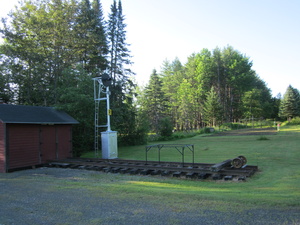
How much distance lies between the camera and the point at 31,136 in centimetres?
1358

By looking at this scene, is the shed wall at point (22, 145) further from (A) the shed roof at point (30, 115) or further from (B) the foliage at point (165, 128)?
(B) the foliage at point (165, 128)

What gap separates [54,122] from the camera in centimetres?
1474

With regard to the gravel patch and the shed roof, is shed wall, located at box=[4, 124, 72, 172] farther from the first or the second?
the gravel patch

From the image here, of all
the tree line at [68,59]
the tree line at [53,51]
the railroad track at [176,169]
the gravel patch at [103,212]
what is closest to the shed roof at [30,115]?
the railroad track at [176,169]

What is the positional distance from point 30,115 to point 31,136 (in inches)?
49.2

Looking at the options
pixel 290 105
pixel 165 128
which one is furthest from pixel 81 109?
pixel 290 105

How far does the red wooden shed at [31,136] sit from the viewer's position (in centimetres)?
1229

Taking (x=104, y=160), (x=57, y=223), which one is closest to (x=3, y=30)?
(x=104, y=160)

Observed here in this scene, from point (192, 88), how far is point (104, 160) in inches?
2016

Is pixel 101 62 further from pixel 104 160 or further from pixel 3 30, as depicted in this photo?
pixel 104 160

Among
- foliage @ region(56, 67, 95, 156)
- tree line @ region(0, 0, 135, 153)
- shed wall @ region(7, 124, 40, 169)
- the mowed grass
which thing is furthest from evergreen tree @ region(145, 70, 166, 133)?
the mowed grass

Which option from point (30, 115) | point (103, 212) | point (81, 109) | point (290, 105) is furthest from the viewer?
point (290, 105)

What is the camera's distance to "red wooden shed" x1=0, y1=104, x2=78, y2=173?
12.3 meters

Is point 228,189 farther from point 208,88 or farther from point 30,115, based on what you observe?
point 208,88
